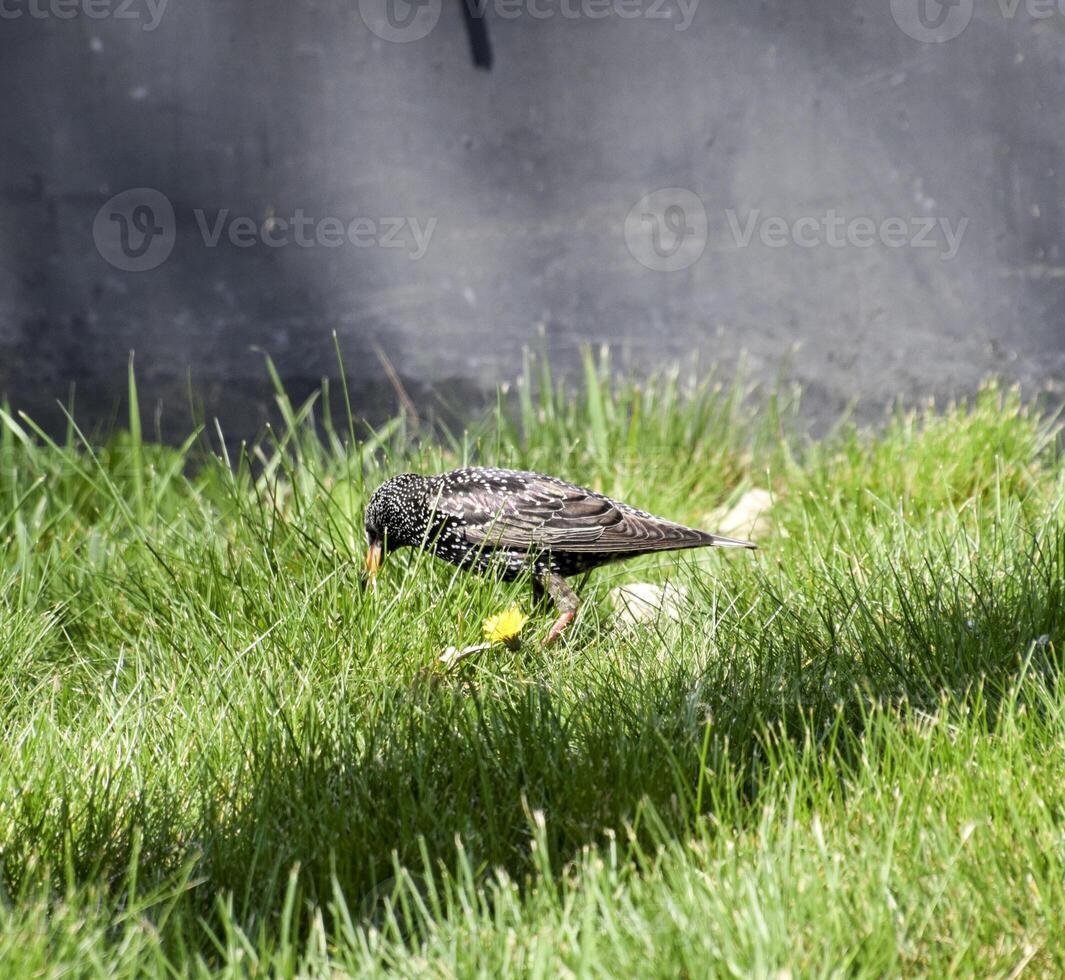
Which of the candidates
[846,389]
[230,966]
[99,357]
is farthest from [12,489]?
[846,389]

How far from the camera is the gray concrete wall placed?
5070 millimetres

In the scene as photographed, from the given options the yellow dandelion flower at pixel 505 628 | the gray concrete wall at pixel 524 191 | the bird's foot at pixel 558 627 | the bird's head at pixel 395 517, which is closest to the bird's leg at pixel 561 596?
the bird's foot at pixel 558 627

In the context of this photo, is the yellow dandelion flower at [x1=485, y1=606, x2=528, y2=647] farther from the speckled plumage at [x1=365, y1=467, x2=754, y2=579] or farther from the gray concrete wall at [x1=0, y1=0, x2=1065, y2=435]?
the gray concrete wall at [x1=0, y1=0, x2=1065, y2=435]

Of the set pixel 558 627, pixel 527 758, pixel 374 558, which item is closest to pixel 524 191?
pixel 374 558

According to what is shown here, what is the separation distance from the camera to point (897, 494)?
4344mm

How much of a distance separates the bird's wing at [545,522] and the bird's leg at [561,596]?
0.31 feet

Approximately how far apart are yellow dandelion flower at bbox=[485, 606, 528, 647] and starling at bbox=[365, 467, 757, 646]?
14 centimetres

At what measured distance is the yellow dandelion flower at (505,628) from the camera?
10.6ft

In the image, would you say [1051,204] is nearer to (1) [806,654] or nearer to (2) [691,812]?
(1) [806,654]

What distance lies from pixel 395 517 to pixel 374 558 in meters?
0.14

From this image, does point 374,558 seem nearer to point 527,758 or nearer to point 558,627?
point 558,627

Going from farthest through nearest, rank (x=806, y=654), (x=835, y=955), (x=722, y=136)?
(x=722, y=136)
(x=806, y=654)
(x=835, y=955)

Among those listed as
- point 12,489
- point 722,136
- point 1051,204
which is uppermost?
point 722,136

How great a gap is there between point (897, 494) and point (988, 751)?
2140mm
